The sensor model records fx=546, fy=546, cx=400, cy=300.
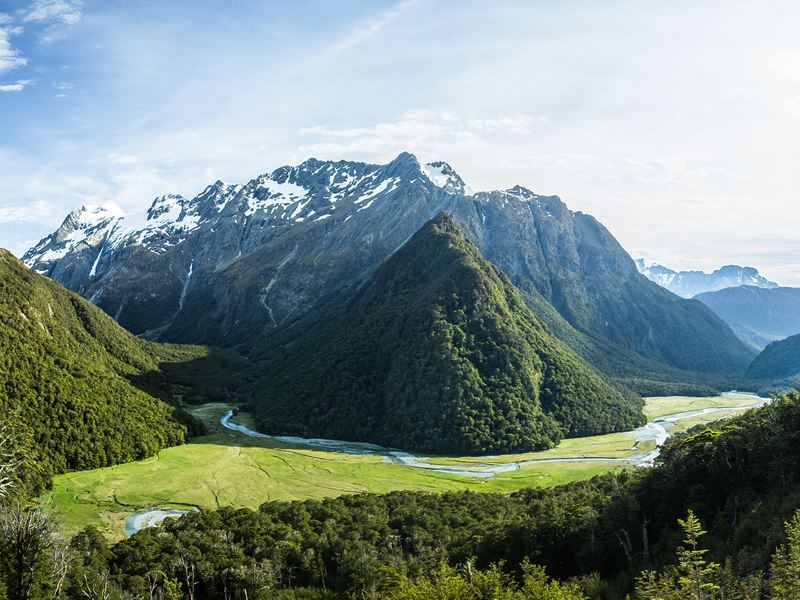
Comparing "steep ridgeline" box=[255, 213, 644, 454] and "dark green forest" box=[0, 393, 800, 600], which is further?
"steep ridgeline" box=[255, 213, 644, 454]

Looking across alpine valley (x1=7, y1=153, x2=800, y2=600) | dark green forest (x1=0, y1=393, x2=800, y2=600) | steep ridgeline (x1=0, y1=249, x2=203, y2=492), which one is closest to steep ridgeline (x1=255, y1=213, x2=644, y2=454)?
alpine valley (x1=7, y1=153, x2=800, y2=600)

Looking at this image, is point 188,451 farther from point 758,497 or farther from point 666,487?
point 758,497

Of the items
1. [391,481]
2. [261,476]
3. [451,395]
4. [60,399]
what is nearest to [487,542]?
[391,481]

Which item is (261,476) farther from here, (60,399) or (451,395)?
(451,395)

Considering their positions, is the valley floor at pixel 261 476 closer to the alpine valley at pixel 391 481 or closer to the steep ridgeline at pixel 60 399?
the alpine valley at pixel 391 481

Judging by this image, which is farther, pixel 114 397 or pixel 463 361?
pixel 463 361

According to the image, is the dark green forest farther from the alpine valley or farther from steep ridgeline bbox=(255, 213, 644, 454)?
steep ridgeline bbox=(255, 213, 644, 454)

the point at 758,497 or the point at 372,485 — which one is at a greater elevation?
the point at 758,497

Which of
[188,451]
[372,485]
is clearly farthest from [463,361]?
[188,451]
